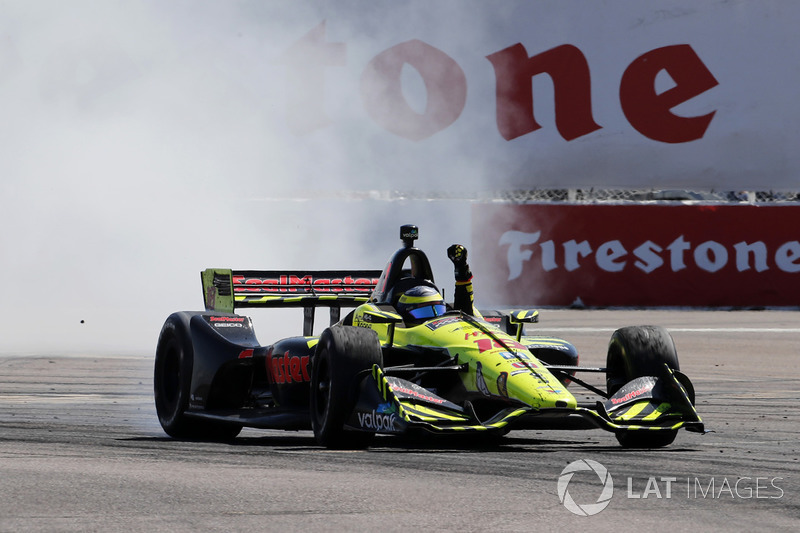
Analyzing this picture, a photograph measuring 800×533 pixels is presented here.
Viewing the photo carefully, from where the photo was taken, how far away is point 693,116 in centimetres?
2214

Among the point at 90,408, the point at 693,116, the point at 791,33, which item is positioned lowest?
the point at 90,408

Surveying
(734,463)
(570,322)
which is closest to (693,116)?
(570,322)

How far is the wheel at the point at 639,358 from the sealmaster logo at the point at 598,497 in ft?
3.11

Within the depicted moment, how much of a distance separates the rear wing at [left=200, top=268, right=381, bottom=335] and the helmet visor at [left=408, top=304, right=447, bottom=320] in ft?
4.37

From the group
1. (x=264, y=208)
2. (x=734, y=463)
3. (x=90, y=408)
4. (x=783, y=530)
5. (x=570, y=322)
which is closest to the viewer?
(x=783, y=530)

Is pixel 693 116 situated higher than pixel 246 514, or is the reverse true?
pixel 693 116

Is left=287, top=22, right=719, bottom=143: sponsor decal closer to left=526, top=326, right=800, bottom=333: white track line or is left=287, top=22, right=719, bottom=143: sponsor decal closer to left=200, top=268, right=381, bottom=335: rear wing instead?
left=526, top=326, right=800, bottom=333: white track line

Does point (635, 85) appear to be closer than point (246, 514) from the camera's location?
No

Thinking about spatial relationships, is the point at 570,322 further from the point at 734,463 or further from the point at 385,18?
the point at 734,463

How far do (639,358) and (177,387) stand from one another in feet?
10.7

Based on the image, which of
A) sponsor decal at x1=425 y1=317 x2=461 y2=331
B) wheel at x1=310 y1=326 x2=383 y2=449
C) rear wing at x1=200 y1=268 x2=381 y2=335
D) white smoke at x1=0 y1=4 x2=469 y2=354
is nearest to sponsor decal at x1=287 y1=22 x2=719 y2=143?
white smoke at x1=0 y1=4 x2=469 y2=354

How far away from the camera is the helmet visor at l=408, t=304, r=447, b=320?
888cm

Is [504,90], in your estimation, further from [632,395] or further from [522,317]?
[632,395]

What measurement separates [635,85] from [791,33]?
9.40ft
